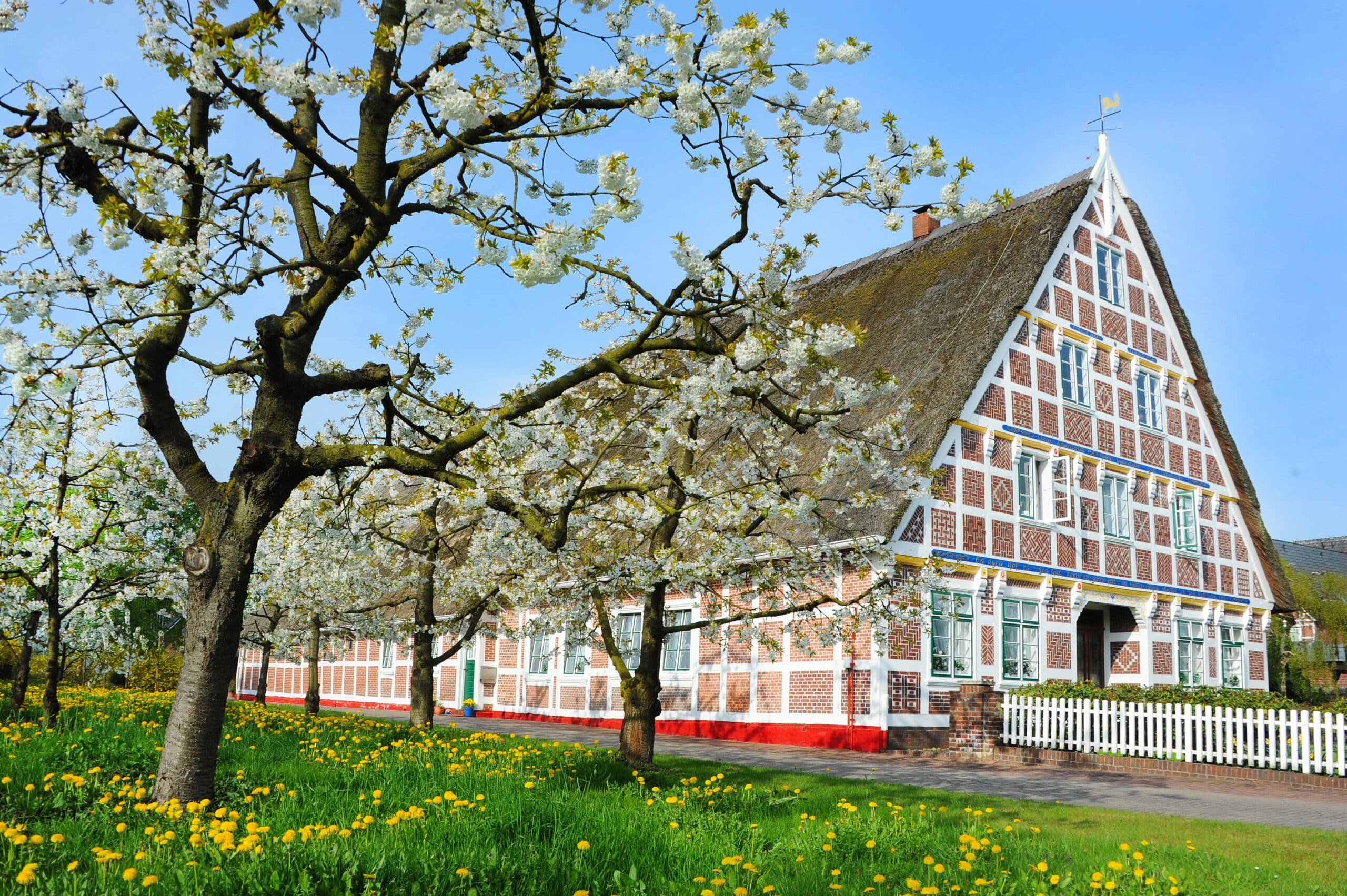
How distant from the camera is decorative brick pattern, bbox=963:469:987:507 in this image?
1942 cm

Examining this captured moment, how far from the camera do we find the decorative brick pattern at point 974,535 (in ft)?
63.2

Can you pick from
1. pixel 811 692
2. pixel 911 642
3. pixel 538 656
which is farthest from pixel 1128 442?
pixel 538 656

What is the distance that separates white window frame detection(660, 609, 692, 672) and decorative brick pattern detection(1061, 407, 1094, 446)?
29.0ft

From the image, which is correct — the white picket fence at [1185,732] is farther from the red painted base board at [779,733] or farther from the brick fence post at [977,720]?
the red painted base board at [779,733]

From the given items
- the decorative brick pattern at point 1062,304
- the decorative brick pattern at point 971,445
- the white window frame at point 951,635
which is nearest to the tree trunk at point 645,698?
the white window frame at point 951,635

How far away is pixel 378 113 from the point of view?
23.7 ft

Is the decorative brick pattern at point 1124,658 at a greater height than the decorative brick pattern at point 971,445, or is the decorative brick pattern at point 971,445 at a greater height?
the decorative brick pattern at point 971,445

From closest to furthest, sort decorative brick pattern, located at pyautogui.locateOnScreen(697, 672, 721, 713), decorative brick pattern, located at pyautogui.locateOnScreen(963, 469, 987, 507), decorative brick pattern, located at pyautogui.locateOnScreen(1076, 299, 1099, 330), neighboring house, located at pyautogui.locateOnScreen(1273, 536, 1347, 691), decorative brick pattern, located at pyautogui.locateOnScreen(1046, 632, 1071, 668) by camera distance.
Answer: decorative brick pattern, located at pyautogui.locateOnScreen(963, 469, 987, 507) < decorative brick pattern, located at pyautogui.locateOnScreen(1046, 632, 1071, 668) < decorative brick pattern, located at pyautogui.locateOnScreen(697, 672, 721, 713) < decorative brick pattern, located at pyautogui.locateOnScreen(1076, 299, 1099, 330) < neighboring house, located at pyautogui.locateOnScreen(1273, 536, 1347, 691)

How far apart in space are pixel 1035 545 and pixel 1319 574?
4748 cm

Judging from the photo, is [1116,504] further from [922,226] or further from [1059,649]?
[922,226]

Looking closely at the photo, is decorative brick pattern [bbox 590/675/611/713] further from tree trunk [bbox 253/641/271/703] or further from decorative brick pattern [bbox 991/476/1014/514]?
decorative brick pattern [bbox 991/476/1014/514]

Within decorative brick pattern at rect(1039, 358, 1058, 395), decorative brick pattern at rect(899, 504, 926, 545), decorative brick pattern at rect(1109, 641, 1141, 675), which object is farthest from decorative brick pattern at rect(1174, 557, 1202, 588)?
decorative brick pattern at rect(899, 504, 926, 545)

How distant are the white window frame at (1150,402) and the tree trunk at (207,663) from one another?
21.6 meters

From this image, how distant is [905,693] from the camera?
1794 cm
